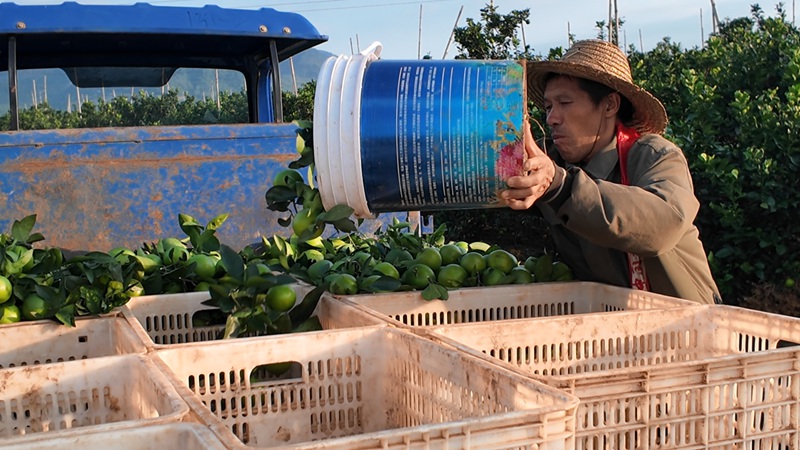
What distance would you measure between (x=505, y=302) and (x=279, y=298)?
26.4 inches

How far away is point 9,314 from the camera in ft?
6.53

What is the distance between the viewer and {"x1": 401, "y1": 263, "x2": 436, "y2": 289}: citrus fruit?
7.67ft

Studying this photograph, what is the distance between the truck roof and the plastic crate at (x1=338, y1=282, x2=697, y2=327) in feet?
11.1

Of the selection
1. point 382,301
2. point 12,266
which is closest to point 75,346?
point 12,266

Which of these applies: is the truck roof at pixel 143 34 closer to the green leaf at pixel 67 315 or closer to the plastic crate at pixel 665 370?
the green leaf at pixel 67 315

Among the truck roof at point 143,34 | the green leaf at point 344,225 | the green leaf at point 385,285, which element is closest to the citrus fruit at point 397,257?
the green leaf at point 385,285

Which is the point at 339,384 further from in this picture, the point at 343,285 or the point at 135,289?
the point at 135,289

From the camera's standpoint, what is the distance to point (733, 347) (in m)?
1.88

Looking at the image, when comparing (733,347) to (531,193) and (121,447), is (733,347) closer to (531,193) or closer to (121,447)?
(531,193)

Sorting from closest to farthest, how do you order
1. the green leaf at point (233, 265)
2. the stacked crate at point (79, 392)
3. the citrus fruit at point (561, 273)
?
1. the stacked crate at point (79, 392)
2. the green leaf at point (233, 265)
3. the citrus fruit at point (561, 273)

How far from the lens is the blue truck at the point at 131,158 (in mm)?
4648

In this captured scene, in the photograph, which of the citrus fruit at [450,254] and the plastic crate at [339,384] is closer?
the plastic crate at [339,384]

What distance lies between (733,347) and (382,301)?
869mm

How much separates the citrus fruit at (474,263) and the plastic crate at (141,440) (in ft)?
4.91
